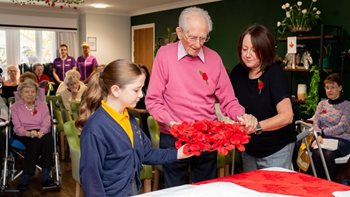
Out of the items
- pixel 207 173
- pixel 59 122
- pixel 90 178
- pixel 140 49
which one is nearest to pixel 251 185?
pixel 207 173

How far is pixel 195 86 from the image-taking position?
6.87 feet

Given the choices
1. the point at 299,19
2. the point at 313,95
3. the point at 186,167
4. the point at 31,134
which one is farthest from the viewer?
the point at 299,19

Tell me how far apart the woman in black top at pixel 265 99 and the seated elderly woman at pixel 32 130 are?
276cm

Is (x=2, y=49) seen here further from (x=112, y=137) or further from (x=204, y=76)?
(x=112, y=137)

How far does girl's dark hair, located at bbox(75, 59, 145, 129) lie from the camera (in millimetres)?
1807

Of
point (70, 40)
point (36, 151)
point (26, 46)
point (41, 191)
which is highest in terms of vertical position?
point (70, 40)

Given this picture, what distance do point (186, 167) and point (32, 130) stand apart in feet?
8.92

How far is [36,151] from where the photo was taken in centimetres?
423

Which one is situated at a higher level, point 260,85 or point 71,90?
point 260,85

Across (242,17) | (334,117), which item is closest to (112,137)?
(334,117)

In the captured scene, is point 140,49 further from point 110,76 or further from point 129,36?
point 110,76

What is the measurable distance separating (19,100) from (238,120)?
3.24 metres

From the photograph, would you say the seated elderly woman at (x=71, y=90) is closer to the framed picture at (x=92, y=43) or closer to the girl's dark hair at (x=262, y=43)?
the girl's dark hair at (x=262, y=43)

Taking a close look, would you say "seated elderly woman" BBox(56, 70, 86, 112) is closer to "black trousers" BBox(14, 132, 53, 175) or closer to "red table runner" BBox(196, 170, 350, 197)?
"black trousers" BBox(14, 132, 53, 175)
